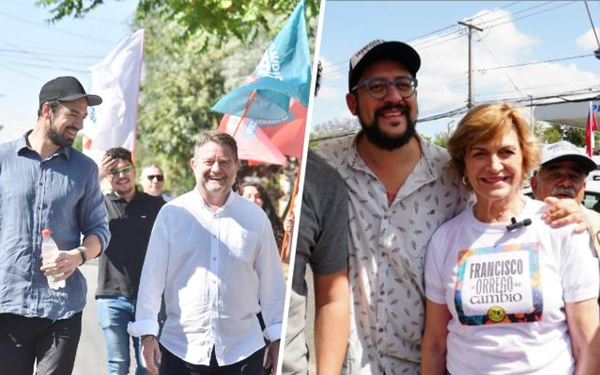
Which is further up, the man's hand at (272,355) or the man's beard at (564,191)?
the man's beard at (564,191)

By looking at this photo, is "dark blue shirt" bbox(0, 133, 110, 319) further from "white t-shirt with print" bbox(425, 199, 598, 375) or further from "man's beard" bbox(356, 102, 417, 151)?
"white t-shirt with print" bbox(425, 199, 598, 375)

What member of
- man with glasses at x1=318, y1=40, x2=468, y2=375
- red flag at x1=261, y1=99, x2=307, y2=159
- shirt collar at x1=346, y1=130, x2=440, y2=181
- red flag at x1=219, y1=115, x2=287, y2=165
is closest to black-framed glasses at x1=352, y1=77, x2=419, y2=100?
man with glasses at x1=318, y1=40, x2=468, y2=375

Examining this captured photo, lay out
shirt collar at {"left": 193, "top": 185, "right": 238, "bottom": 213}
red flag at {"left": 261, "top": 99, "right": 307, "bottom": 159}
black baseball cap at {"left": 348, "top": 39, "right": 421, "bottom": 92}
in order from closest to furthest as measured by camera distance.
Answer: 1. black baseball cap at {"left": 348, "top": 39, "right": 421, "bottom": 92}
2. shirt collar at {"left": 193, "top": 185, "right": 238, "bottom": 213}
3. red flag at {"left": 261, "top": 99, "right": 307, "bottom": 159}

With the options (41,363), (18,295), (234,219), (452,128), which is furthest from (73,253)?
(452,128)

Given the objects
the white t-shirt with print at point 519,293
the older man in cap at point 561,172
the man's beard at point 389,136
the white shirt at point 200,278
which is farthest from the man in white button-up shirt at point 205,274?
the older man in cap at point 561,172

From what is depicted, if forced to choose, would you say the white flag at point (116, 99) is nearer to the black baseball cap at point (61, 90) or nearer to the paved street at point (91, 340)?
the black baseball cap at point (61, 90)

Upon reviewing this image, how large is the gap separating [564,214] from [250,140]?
1491 mm

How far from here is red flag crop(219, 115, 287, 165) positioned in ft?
8.53

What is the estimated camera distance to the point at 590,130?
5.86ft

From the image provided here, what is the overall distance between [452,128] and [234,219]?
682mm

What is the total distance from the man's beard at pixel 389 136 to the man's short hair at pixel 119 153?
2.43 feet

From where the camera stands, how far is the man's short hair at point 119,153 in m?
2.09

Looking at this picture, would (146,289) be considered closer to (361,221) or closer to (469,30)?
(361,221)

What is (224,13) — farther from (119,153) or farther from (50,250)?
(50,250)
